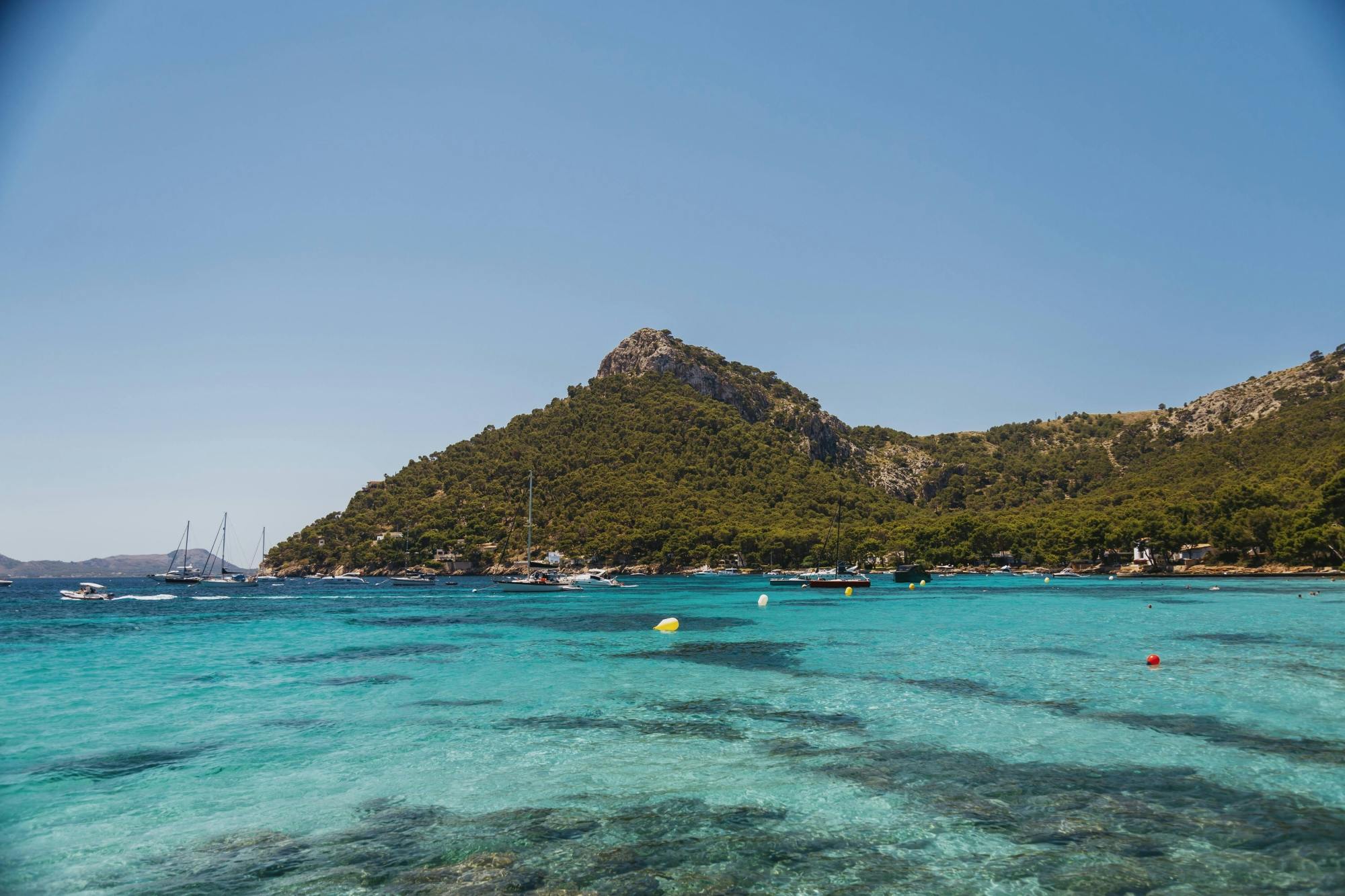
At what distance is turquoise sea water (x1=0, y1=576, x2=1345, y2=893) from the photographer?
29.1ft

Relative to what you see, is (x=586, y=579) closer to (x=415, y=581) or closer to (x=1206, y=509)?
(x=415, y=581)

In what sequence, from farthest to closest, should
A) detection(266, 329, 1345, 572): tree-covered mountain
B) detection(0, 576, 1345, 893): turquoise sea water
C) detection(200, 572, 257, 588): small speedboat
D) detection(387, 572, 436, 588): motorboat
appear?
detection(200, 572, 257, 588): small speedboat, detection(266, 329, 1345, 572): tree-covered mountain, detection(387, 572, 436, 588): motorboat, detection(0, 576, 1345, 893): turquoise sea water

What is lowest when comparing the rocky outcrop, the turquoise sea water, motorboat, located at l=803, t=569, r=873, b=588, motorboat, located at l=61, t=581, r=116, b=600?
motorboat, located at l=803, t=569, r=873, b=588

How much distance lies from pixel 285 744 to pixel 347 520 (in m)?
189

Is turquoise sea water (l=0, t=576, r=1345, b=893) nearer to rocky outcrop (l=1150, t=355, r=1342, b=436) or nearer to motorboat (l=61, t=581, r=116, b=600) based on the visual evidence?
motorboat (l=61, t=581, r=116, b=600)

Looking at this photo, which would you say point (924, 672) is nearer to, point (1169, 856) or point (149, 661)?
point (1169, 856)

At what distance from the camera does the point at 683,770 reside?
13.2 meters

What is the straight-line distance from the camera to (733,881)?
8.33 m

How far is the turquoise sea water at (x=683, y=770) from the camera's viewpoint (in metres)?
8.86

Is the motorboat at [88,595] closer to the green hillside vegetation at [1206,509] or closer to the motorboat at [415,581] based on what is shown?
the motorboat at [415,581]

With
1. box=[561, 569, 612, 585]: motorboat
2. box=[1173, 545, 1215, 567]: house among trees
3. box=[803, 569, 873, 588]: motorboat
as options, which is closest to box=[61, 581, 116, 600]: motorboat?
box=[561, 569, 612, 585]: motorboat

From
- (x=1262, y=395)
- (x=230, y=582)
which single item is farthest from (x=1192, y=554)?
(x=230, y=582)

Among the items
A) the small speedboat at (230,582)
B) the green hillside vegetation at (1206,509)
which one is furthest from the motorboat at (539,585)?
the green hillside vegetation at (1206,509)

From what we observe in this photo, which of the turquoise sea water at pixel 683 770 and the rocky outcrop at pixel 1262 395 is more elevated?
the rocky outcrop at pixel 1262 395
